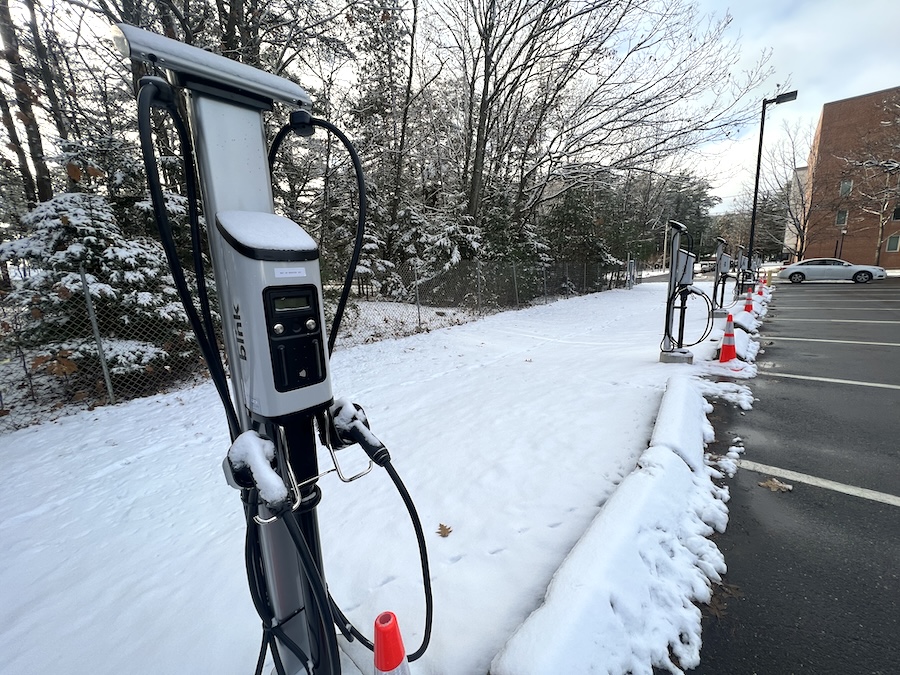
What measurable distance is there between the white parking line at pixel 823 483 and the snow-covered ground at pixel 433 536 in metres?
0.33

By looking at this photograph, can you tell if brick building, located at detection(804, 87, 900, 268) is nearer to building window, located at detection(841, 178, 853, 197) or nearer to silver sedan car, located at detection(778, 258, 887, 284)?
building window, located at detection(841, 178, 853, 197)

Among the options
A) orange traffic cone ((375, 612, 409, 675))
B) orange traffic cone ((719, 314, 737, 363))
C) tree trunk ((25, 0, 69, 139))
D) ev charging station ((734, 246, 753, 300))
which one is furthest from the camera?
ev charging station ((734, 246, 753, 300))

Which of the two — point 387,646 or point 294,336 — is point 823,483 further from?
point 294,336

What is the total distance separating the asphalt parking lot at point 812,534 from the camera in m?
1.53

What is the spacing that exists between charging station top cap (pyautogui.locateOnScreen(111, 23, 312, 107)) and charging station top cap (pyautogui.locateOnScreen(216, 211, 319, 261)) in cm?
31

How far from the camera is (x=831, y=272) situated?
19.8 metres

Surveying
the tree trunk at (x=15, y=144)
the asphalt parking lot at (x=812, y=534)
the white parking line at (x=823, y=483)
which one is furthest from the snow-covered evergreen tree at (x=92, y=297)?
the white parking line at (x=823, y=483)

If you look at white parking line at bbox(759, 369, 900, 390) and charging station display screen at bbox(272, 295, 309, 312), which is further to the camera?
white parking line at bbox(759, 369, 900, 390)

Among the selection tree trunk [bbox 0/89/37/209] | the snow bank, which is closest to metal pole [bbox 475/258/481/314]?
tree trunk [bbox 0/89/37/209]

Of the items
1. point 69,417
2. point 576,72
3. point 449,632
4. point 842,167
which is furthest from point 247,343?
point 842,167

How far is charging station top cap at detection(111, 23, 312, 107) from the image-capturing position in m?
0.88

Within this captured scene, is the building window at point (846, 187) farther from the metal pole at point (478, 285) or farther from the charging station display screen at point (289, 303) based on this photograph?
the charging station display screen at point (289, 303)

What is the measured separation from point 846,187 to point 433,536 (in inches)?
1544

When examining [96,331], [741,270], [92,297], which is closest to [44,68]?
[92,297]
